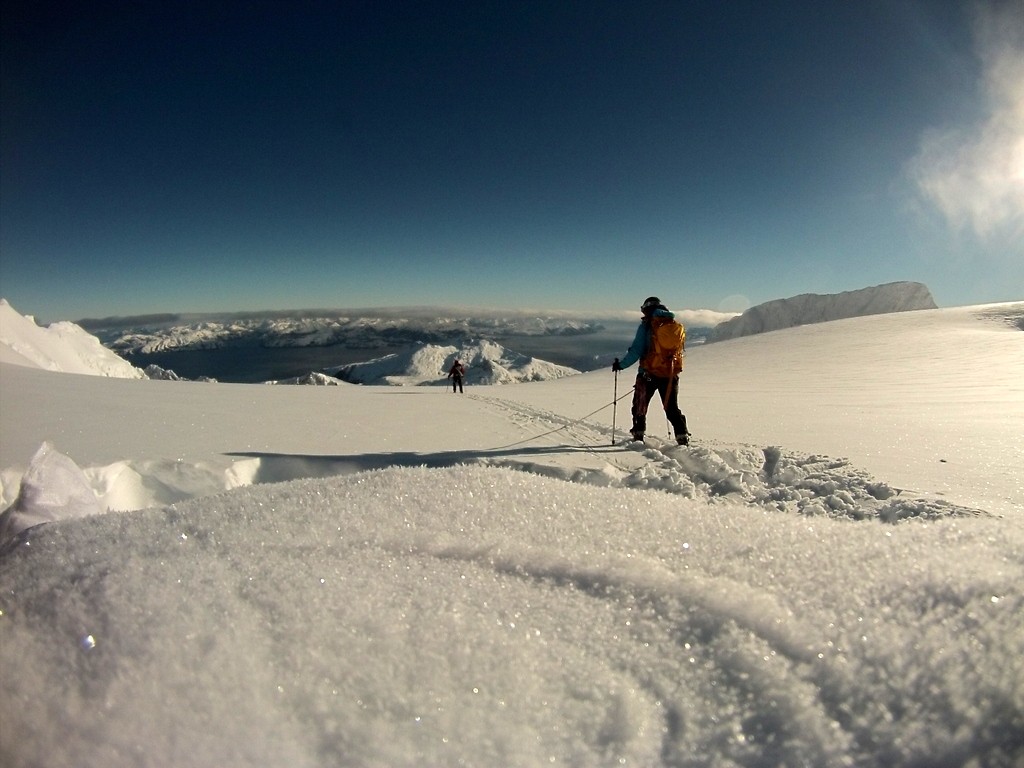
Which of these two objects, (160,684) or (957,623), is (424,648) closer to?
(160,684)

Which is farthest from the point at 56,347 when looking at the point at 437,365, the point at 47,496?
the point at 437,365

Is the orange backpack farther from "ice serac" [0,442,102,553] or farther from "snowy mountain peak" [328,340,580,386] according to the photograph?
"snowy mountain peak" [328,340,580,386]

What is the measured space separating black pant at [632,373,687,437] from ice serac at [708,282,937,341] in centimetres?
11547

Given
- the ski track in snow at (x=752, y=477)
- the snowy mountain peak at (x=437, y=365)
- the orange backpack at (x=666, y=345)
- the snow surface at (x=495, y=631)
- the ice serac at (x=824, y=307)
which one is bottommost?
the snowy mountain peak at (x=437, y=365)

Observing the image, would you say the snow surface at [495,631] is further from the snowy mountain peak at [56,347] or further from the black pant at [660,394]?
the snowy mountain peak at [56,347]

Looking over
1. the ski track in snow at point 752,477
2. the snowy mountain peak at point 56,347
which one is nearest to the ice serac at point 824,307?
the snowy mountain peak at point 56,347

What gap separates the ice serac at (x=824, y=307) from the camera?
4370 inches

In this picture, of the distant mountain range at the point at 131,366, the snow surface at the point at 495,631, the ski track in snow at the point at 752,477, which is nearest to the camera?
the snow surface at the point at 495,631

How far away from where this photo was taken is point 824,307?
4803 inches

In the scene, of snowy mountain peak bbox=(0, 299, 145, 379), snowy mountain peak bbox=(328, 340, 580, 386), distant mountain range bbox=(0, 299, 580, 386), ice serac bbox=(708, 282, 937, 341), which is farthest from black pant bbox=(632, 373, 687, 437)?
ice serac bbox=(708, 282, 937, 341)

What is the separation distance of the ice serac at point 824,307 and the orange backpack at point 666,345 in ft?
→ 379

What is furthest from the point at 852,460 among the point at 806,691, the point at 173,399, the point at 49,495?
the point at 173,399

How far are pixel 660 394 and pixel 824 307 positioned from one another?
138055 mm

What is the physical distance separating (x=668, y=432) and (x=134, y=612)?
6359mm
